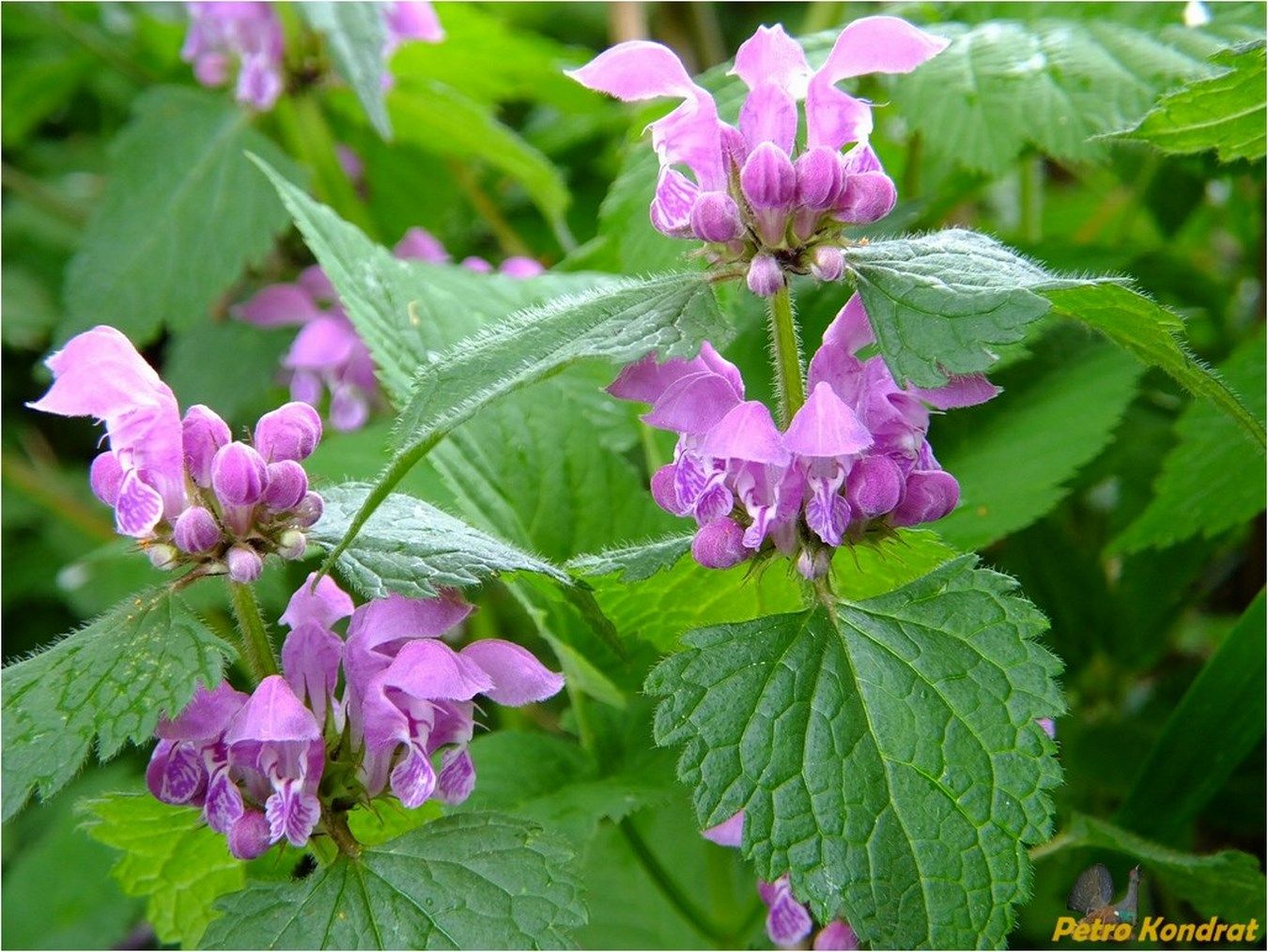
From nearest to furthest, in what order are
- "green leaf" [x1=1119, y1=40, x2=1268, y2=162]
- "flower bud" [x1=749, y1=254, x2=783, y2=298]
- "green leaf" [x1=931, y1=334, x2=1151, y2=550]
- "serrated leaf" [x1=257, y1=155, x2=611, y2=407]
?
1. "flower bud" [x1=749, y1=254, x2=783, y2=298]
2. "green leaf" [x1=1119, y1=40, x2=1268, y2=162]
3. "serrated leaf" [x1=257, y1=155, x2=611, y2=407]
4. "green leaf" [x1=931, y1=334, x2=1151, y2=550]

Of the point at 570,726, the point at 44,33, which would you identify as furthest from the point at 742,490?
the point at 44,33

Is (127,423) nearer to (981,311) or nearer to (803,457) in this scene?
(803,457)

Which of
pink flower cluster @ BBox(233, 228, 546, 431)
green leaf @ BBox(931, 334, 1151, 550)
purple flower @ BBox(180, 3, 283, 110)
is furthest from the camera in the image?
purple flower @ BBox(180, 3, 283, 110)

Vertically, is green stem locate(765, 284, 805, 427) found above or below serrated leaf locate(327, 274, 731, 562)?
below

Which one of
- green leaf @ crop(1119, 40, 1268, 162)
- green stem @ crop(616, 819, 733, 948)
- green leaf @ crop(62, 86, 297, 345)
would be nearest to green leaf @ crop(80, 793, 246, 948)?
green stem @ crop(616, 819, 733, 948)

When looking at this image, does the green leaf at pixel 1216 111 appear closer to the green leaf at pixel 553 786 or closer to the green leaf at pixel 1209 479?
the green leaf at pixel 1209 479

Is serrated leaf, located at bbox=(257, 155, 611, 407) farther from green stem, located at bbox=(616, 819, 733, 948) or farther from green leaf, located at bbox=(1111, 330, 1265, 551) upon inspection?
green leaf, located at bbox=(1111, 330, 1265, 551)
